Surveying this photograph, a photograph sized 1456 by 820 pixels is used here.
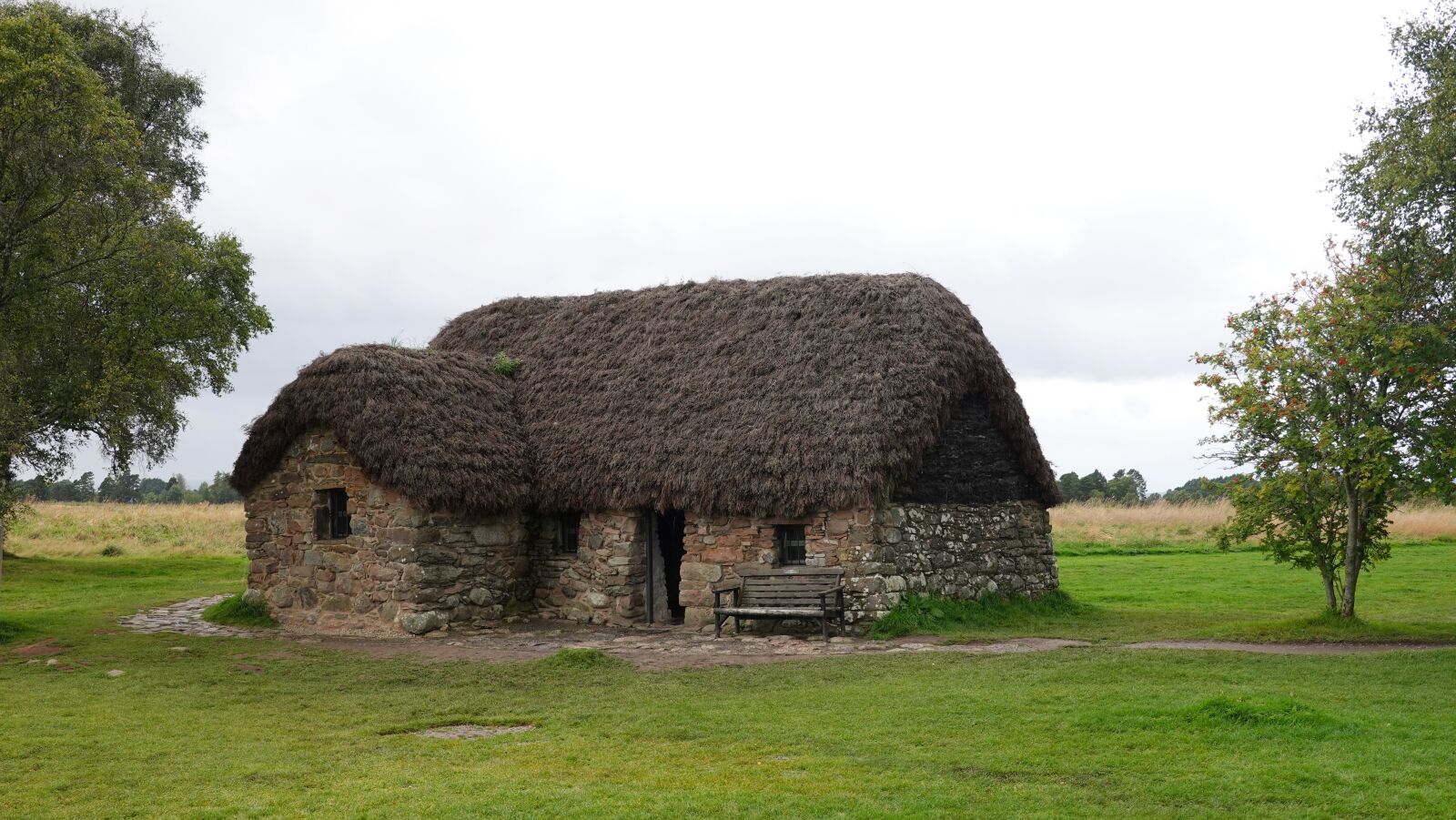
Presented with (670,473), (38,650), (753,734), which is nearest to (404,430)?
(670,473)

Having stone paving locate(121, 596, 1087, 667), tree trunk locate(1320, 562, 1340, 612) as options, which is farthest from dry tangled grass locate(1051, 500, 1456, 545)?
stone paving locate(121, 596, 1087, 667)

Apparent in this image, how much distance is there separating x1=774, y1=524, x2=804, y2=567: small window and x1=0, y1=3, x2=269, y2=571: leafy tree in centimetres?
987

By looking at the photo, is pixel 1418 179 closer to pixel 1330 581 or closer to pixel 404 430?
pixel 1330 581

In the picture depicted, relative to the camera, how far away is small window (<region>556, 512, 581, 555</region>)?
64.6 feet

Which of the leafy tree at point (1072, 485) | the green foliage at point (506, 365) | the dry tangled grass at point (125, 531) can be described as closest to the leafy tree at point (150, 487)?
the dry tangled grass at point (125, 531)

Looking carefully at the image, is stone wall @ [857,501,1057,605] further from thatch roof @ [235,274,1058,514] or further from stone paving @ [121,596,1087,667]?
stone paving @ [121,596,1087,667]

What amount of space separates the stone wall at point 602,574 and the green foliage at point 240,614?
4571 mm

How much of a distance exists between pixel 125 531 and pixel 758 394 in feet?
89.0

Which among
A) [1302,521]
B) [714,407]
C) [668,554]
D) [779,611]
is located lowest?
[779,611]

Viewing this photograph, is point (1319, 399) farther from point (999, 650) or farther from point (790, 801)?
point (790, 801)

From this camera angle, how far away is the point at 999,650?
14.1 metres

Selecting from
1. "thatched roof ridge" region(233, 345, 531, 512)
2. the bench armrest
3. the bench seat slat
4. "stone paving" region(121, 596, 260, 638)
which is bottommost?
"stone paving" region(121, 596, 260, 638)

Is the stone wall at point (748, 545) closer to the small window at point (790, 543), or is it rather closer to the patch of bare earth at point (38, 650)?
the small window at point (790, 543)

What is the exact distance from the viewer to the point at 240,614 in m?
19.4
